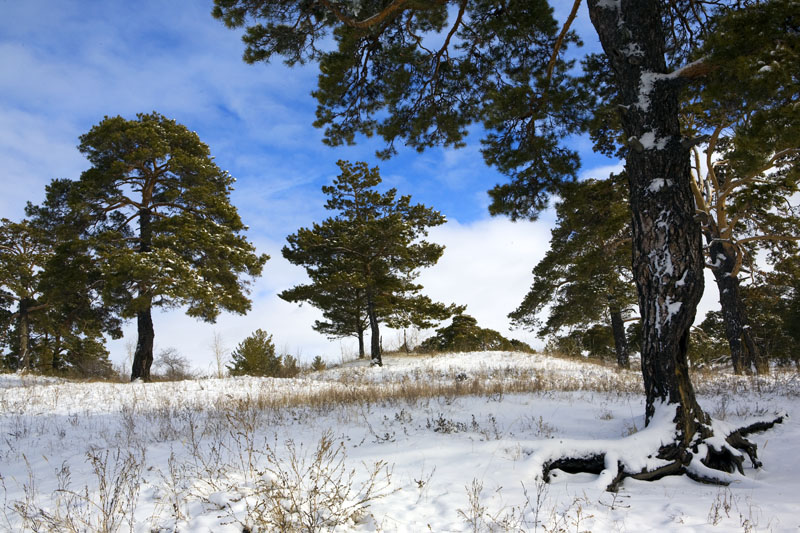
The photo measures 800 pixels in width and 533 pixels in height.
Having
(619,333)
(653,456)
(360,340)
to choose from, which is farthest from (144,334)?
(619,333)

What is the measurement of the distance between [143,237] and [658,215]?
17.6 metres

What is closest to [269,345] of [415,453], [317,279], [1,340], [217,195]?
[317,279]

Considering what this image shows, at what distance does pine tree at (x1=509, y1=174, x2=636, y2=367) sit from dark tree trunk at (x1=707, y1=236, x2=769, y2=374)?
2.65 metres

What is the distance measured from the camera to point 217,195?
57.6 feet

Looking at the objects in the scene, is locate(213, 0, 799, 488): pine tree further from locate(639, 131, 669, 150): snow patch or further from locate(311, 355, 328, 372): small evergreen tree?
locate(311, 355, 328, 372): small evergreen tree

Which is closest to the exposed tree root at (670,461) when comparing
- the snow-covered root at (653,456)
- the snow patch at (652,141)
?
the snow-covered root at (653,456)

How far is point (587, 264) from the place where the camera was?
1338cm

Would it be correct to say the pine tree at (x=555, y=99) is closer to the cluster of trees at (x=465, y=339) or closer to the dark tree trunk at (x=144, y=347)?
the dark tree trunk at (x=144, y=347)

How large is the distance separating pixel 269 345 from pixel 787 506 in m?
18.9

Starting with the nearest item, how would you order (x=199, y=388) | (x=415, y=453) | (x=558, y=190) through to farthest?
1. (x=415, y=453)
2. (x=558, y=190)
3. (x=199, y=388)

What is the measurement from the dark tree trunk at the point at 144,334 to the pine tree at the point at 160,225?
36mm

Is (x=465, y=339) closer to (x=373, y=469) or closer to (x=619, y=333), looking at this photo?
(x=619, y=333)

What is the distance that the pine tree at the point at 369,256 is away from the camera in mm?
20875

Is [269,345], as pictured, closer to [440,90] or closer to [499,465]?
[440,90]
